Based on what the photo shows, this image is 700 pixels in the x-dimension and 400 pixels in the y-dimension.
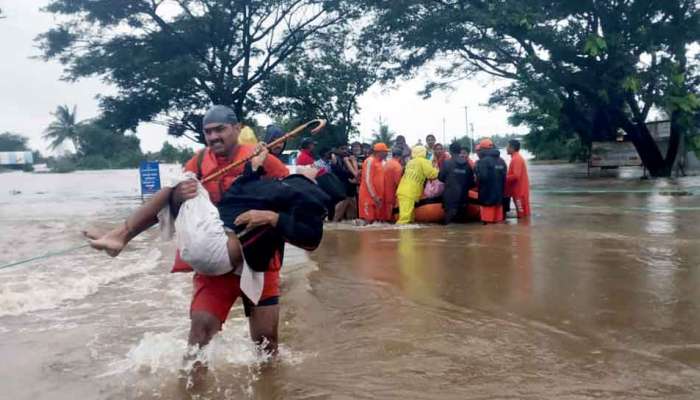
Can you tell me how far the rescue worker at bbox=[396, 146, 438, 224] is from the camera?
429 inches

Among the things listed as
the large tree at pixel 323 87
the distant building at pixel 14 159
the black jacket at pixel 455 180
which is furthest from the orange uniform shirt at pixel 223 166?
the distant building at pixel 14 159

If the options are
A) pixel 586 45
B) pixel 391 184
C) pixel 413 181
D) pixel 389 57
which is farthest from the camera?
pixel 389 57

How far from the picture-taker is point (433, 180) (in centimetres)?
1118

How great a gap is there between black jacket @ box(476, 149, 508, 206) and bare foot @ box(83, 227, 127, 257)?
8.13 m

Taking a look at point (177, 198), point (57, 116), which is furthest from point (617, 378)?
point (57, 116)

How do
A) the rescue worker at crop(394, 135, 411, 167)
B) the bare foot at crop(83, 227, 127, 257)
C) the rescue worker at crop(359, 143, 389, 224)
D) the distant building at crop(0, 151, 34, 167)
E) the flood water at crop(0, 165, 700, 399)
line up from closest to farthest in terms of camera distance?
the bare foot at crop(83, 227, 127, 257) → the flood water at crop(0, 165, 700, 399) → the rescue worker at crop(359, 143, 389, 224) → the rescue worker at crop(394, 135, 411, 167) → the distant building at crop(0, 151, 34, 167)

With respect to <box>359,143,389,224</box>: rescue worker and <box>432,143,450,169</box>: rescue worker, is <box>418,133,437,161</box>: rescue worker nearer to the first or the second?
<box>432,143,450,169</box>: rescue worker

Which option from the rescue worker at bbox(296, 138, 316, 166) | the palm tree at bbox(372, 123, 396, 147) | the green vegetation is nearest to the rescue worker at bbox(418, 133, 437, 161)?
the rescue worker at bbox(296, 138, 316, 166)

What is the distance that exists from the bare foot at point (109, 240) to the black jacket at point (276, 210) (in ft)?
1.68

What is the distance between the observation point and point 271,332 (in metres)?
3.67

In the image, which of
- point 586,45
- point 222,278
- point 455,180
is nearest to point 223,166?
point 222,278

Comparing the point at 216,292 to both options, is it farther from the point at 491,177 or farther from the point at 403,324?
the point at 491,177

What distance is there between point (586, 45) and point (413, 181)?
9.33 m

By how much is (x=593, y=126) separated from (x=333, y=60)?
11.7m
